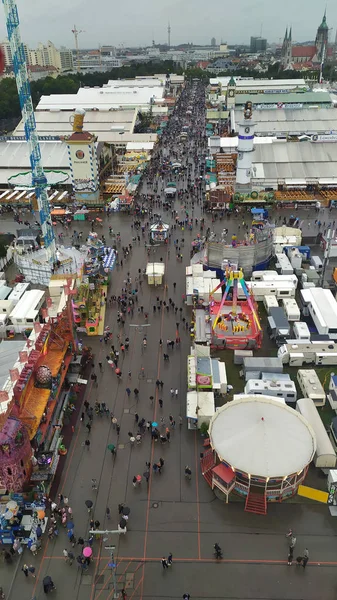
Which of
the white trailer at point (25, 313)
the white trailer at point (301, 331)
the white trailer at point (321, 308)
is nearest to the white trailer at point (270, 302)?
the white trailer at point (321, 308)

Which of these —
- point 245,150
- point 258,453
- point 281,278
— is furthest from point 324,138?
point 258,453

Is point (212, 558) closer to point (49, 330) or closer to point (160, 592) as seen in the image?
point (160, 592)

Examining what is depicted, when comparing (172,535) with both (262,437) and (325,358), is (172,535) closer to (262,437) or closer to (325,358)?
(262,437)

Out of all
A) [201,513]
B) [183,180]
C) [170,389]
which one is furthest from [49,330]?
[183,180]

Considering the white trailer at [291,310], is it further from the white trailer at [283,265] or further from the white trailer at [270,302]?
the white trailer at [283,265]

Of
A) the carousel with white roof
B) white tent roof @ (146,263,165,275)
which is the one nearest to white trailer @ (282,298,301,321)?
white tent roof @ (146,263,165,275)

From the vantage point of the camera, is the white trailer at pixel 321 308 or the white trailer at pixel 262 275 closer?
the white trailer at pixel 321 308
